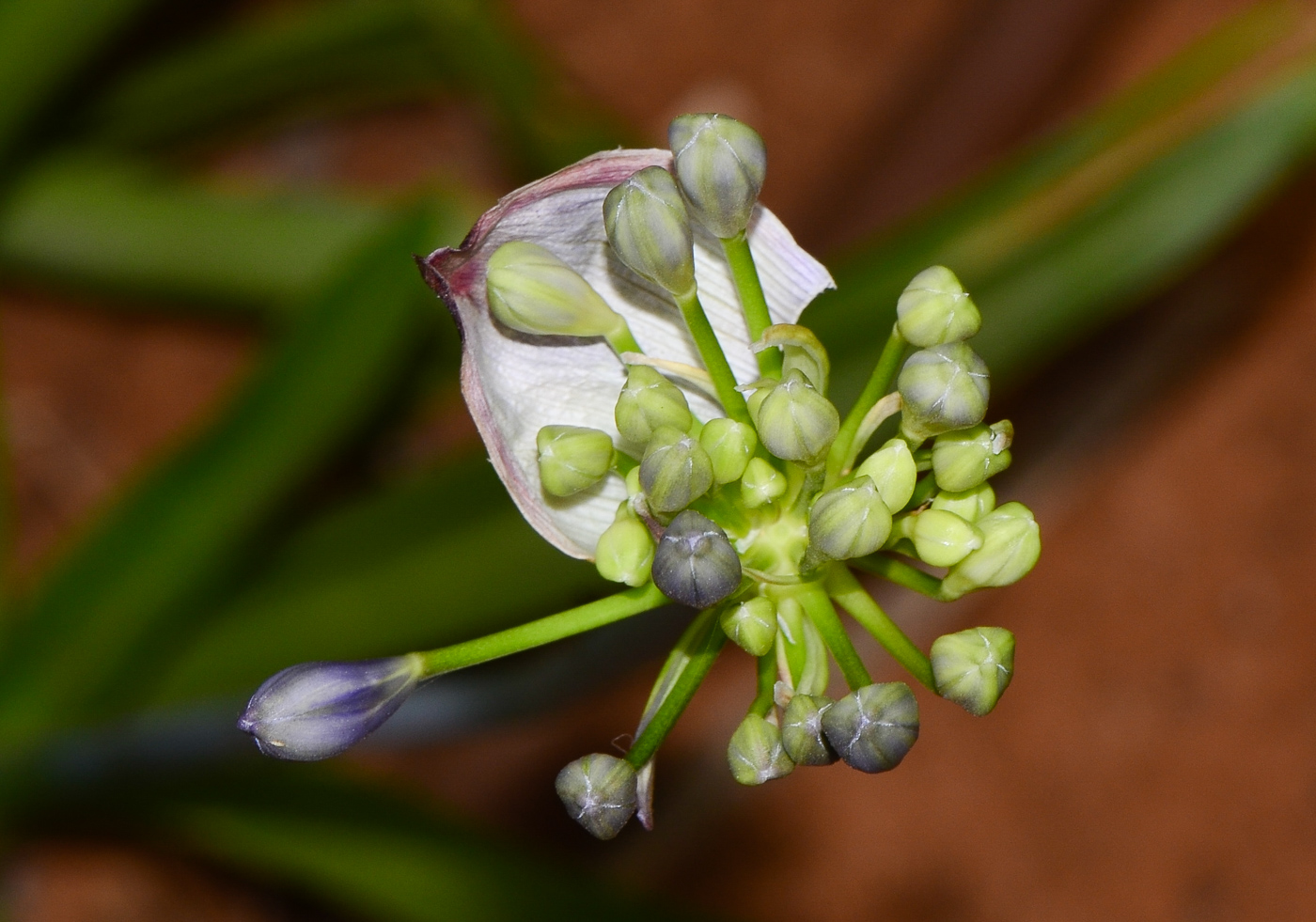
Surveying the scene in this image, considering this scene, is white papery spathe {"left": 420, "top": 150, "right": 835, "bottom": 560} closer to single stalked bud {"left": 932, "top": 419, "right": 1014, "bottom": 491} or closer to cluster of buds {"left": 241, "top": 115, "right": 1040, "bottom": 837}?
cluster of buds {"left": 241, "top": 115, "right": 1040, "bottom": 837}

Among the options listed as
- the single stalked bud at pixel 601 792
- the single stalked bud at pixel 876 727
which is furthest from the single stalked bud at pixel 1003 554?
the single stalked bud at pixel 601 792

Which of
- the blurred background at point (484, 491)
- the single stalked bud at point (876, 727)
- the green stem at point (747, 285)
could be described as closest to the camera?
the single stalked bud at point (876, 727)

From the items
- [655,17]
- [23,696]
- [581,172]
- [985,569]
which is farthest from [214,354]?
[985,569]

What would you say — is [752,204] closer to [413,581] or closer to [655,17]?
[413,581]

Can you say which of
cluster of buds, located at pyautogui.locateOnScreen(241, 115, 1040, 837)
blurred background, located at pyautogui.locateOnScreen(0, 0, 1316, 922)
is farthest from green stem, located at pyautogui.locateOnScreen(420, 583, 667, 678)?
blurred background, located at pyautogui.locateOnScreen(0, 0, 1316, 922)

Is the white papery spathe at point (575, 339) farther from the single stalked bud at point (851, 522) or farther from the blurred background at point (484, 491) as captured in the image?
the blurred background at point (484, 491)
